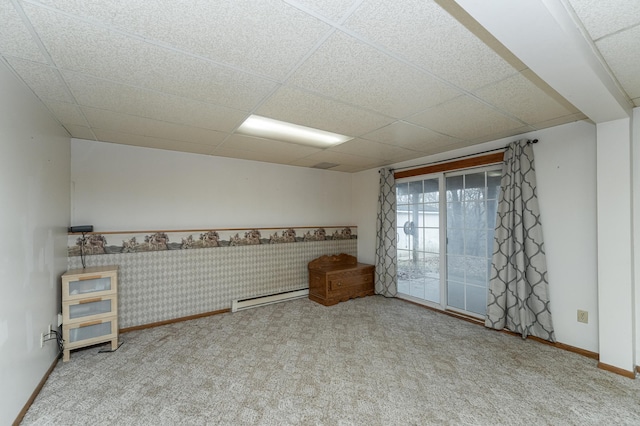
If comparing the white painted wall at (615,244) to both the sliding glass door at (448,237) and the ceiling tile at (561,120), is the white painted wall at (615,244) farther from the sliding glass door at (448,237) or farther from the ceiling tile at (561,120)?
the sliding glass door at (448,237)

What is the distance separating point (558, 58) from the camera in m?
1.40

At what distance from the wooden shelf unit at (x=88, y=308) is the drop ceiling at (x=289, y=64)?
152cm

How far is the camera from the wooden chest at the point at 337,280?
163 inches

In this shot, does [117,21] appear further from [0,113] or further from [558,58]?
[558,58]

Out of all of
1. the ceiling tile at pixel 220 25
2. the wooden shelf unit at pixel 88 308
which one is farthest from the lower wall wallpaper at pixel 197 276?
the ceiling tile at pixel 220 25

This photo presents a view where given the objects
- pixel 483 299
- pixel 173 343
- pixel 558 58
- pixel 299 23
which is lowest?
pixel 173 343

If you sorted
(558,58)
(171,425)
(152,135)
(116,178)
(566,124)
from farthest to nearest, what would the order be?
(116,178), (152,135), (566,124), (171,425), (558,58)

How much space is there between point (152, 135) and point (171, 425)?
273 centimetres

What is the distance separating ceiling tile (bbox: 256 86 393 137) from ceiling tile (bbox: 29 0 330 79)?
1.58ft

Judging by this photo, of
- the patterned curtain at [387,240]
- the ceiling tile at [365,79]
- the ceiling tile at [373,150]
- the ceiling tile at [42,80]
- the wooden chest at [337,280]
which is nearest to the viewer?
the ceiling tile at [365,79]

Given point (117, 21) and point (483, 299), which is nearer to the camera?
point (117, 21)

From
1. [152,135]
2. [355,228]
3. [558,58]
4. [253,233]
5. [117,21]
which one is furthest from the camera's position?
[355,228]

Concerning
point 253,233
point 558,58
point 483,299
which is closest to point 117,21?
point 558,58

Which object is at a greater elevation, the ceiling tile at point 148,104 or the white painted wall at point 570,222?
the ceiling tile at point 148,104
